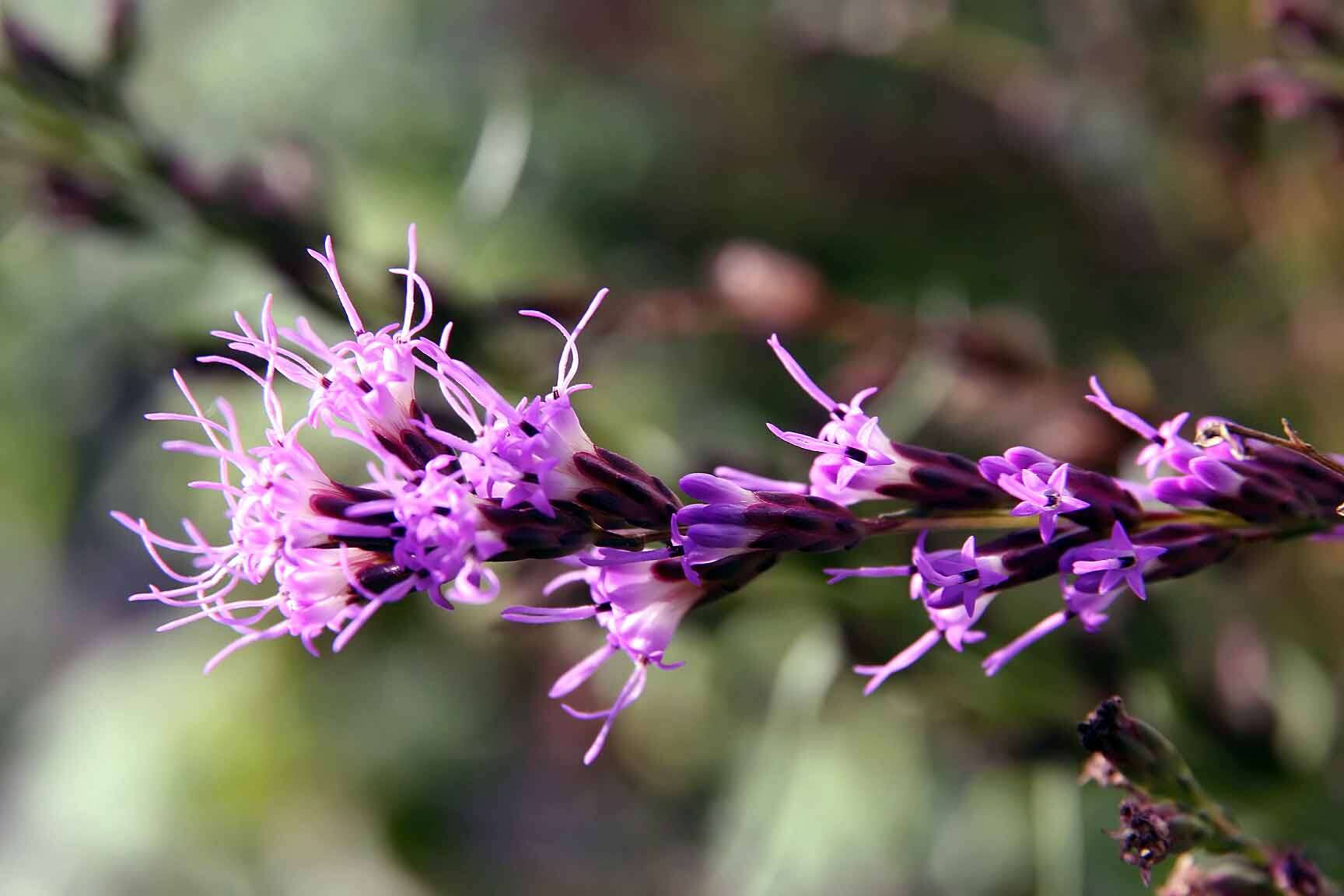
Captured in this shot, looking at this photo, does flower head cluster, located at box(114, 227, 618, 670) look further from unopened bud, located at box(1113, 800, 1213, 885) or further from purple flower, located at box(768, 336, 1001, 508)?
unopened bud, located at box(1113, 800, 1213, 885)

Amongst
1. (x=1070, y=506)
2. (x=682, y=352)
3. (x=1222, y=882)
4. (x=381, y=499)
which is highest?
(x=1070, y=506)

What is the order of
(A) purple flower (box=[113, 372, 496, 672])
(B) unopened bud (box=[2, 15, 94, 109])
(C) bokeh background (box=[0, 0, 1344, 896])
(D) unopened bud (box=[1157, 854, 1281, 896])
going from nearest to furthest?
(A) purple flower (box=[113, 372, 496, 672]), (D) unopened bud (box=[1157, 854, 1281, 896]), (B) unopened bud (box=[2, 15, 94, 109]), (C) bokeh background (box=[0, 0, 1344, 896])

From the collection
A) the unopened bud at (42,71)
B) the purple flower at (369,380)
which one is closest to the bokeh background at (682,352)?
the unopened bud at (42,71)

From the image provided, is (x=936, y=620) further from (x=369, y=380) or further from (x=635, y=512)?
(x=369, y=380)

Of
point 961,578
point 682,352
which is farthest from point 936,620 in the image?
point 682,352

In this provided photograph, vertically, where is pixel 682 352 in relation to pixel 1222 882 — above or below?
below

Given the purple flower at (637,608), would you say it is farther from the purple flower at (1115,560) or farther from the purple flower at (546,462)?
the purple flower at (1115,560)

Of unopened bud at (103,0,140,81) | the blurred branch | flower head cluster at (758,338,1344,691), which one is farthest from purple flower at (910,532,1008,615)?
unopened bud at (103,0,140,81)
